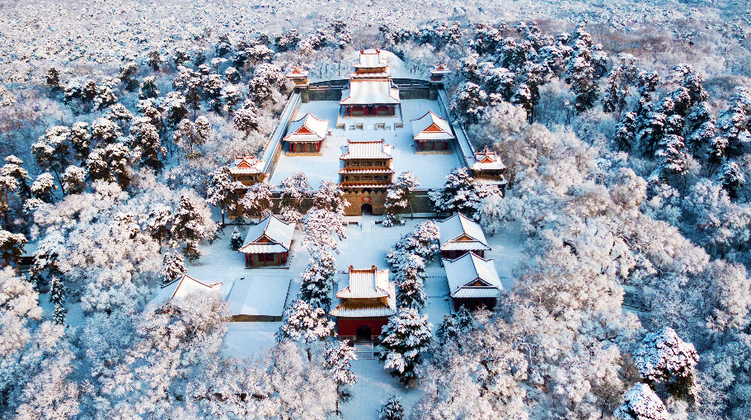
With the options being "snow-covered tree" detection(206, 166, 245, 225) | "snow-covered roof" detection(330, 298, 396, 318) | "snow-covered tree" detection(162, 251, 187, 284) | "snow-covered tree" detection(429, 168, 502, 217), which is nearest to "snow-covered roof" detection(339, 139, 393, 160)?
"snow-covered tree" detection(429, 168, 502, 217)

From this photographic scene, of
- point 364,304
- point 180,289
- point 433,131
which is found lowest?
point 180,289

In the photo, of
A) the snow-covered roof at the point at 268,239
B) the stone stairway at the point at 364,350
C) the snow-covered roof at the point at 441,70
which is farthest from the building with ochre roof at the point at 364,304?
the snow-covered roof at the point at 441,70

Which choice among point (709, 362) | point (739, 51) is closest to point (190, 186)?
point (709, 362)

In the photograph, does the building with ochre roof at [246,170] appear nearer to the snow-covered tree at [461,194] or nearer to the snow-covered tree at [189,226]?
the snow-covered tree at [189,226]

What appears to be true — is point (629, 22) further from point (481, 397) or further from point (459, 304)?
point (481, 397)

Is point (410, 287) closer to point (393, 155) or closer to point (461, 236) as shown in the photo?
point (461, 236)

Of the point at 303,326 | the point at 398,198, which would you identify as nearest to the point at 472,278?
the point at 303,326

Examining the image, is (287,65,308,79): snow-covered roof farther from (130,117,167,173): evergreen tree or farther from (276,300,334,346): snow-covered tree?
(276,300,334,346): snow-covered tree
